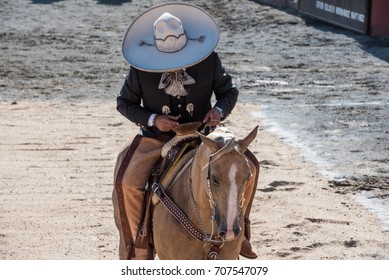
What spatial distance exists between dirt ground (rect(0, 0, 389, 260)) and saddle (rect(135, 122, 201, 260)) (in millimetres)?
2087

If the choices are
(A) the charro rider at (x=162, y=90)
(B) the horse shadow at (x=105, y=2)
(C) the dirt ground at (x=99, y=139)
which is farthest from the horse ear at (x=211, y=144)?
(B) the horse shadow at (x=105, y=2)

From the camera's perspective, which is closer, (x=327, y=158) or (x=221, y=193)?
(x=221, y=193)

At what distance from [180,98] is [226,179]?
170 cm

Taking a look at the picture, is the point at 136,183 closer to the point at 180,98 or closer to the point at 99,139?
the point at 180,98

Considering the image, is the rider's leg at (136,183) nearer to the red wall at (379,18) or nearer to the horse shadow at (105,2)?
the red wall at (379,18)

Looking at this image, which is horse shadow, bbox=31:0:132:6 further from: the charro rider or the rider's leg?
the rider's leg

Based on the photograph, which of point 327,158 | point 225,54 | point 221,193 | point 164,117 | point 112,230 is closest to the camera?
point 221,193

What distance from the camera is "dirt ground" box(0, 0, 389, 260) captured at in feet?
34.6

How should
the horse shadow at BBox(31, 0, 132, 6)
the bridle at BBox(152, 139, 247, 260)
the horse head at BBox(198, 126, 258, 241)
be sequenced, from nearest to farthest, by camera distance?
the horse head at BBox(198, 126, 258, 241)
the bridle at BBox(152, 139, 247, 260)
the horse shadow at BBox(31, 0, 132, 6)

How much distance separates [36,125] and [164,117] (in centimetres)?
887

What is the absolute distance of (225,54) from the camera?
2366 cm

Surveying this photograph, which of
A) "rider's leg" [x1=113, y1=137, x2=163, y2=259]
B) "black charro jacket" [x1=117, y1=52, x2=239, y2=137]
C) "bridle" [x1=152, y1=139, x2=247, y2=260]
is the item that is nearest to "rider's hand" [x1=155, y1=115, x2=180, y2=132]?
"black charro jacket" [x1=117, y1=52, x2=239, y2=137]
